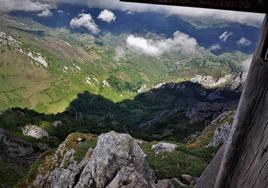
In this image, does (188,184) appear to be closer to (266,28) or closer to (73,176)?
(73,176)

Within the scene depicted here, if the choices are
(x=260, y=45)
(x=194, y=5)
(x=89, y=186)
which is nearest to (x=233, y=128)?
(x=260, y=45)

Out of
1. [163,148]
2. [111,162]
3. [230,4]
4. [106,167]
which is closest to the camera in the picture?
[230,4]

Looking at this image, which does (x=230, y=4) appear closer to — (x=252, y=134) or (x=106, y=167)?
(x=252, y=134)

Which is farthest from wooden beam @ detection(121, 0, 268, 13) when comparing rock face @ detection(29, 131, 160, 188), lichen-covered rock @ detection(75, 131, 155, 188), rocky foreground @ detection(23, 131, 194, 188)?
lichen-covered rock @ detection(75, 131, 155, 188)

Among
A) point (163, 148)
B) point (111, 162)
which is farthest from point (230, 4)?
point (163, 148)

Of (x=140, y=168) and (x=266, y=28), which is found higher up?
(x=266, y=28)

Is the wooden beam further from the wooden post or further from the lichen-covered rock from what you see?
the lichen-covered rock
